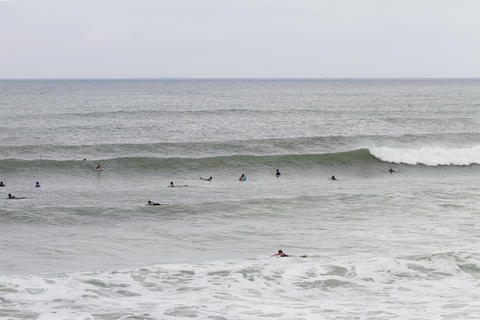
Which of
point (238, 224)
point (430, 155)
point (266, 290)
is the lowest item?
point (238, 224)

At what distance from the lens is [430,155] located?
137 feet

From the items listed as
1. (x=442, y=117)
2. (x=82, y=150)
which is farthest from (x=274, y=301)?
(x=442, y=117)

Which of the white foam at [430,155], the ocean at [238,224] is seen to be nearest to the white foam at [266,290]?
the ocean at [238,224]

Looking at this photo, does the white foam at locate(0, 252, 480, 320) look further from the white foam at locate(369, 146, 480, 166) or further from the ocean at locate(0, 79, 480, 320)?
the white foam at locate(369, 146, 480, 166)

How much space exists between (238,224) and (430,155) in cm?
2381

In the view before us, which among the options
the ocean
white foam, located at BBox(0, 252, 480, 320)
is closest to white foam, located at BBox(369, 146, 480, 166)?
the ocean

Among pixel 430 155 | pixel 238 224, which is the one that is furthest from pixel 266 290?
pixel 430 155

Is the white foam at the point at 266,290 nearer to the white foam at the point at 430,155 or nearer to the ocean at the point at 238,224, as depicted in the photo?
the ocean at the point at 238,224

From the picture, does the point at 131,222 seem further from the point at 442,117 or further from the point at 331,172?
the point at 442,117

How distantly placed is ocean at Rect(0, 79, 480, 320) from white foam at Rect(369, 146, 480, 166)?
0.17 m

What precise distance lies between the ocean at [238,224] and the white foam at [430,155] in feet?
0.55

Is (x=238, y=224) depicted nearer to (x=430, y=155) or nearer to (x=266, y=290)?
(x=266, y=290)

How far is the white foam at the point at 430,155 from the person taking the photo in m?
40.7

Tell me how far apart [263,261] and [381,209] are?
1005 cm
